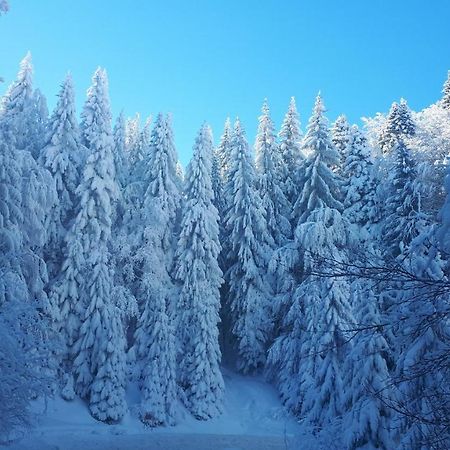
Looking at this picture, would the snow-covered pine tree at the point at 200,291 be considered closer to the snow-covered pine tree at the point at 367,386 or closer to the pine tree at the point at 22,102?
the pine tree at the point at 22,102

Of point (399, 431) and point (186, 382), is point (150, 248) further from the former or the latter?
point (399, 431)

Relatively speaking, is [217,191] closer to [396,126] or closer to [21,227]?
[396,126]

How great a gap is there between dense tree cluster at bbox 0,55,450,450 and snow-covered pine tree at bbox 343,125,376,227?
0.09 m

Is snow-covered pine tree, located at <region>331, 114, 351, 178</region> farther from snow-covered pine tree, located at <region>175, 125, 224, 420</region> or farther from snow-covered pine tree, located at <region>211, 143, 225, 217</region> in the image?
snow-covered pine tree, located at <region>175, 125, 224, 420</region>

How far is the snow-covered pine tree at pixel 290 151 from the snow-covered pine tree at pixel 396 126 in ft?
22.3

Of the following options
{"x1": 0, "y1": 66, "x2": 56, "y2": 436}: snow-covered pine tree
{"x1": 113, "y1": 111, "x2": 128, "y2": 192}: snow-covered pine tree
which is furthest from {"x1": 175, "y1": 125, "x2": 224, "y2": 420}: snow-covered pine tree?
{"x1": 0, "y1": 66, "x2": 56, "y2": 436}: snow-covered pine tree

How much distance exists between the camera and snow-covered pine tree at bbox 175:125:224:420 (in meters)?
24.0

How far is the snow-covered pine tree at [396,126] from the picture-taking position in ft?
111

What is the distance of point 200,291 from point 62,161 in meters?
10.3

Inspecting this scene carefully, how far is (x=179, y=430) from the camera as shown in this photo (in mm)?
21750

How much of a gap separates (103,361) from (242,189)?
45.6 ft

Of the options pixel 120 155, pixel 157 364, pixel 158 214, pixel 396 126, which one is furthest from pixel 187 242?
pixel 396 126

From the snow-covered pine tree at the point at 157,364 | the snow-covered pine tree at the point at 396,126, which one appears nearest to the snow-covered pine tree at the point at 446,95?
the snow-covered pine tree at the point at 396,126

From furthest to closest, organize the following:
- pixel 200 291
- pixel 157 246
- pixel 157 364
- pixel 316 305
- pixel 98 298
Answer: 1. pixel 157 246
2. pixel 200 291
3. pixel 316 305
4. pixel 157 364
5. pixel 98 298
